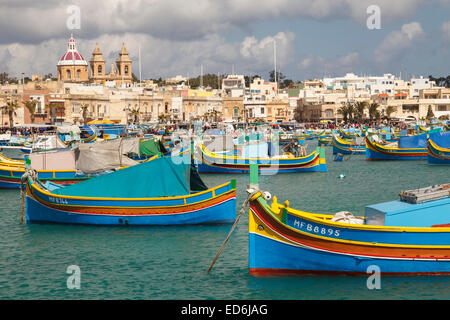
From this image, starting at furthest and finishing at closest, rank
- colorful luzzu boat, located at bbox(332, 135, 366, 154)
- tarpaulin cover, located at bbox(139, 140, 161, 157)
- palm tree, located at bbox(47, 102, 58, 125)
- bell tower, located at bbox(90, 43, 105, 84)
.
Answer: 1. bell tower, located at bbox(90, 43, 105, 84)
2. palm tree, located at bbox(47, 102, 58, 125)
3. colorful luzzu boat, located at bbox(332, 135, 366, 154)
4. tarpaulin cover, located at bbox(139, 140, 161, 157)

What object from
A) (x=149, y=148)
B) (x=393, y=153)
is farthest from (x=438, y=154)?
(x=149, y=148)

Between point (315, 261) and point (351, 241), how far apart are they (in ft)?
3.52

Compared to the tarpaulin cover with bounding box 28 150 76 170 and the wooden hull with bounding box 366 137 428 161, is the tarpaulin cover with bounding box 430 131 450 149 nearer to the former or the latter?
the wooden hull with bounding box 366 137 428 161

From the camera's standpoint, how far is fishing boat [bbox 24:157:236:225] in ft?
76.6

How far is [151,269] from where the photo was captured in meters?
18.7

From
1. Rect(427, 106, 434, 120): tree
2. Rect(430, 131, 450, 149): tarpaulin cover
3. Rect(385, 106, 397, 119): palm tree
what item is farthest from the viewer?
Rect(427, 106, 434, 120): tree

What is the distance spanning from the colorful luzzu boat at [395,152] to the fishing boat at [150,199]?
115ft

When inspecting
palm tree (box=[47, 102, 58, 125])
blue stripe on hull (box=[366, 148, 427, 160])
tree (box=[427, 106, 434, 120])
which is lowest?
blue stripe on hull (box=[366, 148, 427, 160])

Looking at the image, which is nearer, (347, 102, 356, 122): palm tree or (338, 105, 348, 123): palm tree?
(347, 102, 356, 122): palm tree

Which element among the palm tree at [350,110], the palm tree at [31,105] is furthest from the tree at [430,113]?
the palm tree at [31,105]

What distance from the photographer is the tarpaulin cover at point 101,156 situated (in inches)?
1248

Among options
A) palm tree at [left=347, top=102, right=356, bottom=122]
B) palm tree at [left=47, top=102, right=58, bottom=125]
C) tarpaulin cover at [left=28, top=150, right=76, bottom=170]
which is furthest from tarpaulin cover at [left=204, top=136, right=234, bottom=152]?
palm tree at [left=347, top=102, right=356, bottom=122]

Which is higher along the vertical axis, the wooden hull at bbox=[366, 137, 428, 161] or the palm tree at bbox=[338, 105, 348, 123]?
the palm tree at bbox=[338, 105, 348, 123]

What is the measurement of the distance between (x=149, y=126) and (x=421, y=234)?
86.0 meters
